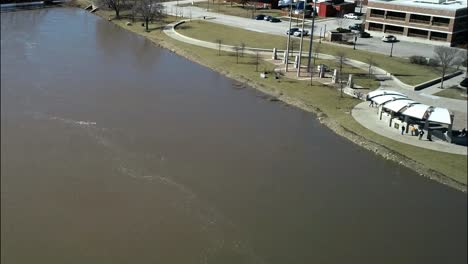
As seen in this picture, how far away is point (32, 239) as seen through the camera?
11.7 meters

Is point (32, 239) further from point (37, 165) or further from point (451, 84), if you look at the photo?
point (451, 84)

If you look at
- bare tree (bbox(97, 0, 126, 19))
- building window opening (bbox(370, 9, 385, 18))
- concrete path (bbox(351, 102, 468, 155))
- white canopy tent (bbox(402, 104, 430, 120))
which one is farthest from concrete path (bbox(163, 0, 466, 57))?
white canopy tent (bbox(402, 104, 430, 120))

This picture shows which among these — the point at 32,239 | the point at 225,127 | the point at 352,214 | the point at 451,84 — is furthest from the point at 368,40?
the point at 32,239

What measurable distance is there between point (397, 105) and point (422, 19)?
18.0 m

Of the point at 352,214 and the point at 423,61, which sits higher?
the point at 423,61

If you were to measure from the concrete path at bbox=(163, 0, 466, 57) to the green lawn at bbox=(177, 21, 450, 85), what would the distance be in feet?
4.11

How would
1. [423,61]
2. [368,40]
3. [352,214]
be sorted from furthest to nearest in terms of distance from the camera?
[368,40]
[423,61]
[352,214]

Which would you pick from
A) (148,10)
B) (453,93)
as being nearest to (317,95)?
(453,93)

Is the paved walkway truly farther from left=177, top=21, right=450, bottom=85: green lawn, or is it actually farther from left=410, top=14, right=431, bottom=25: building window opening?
left=410, top=14, right=431, bottom=25: building window opening

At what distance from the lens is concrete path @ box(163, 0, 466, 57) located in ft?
103

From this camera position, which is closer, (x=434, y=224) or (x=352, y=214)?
(x=434, y=224)

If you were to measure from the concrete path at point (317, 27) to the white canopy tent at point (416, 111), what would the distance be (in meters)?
13.4

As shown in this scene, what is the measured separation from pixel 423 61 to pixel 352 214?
1681 cm

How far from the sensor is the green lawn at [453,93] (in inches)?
714
